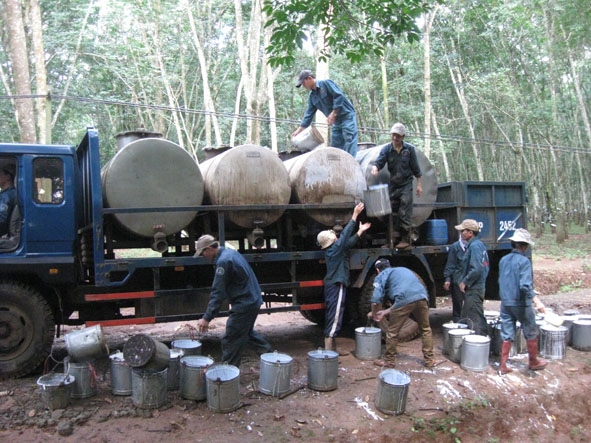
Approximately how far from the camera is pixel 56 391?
471cm

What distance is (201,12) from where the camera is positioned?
71.7ft

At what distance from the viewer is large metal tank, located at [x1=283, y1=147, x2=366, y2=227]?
6688 mm

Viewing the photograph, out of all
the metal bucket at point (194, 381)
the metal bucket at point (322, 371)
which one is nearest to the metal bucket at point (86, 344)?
the metal bucket at point (194, 381)

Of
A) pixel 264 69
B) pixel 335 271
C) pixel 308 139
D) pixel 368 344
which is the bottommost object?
pixel 368 344

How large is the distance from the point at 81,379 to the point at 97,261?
4.06ft

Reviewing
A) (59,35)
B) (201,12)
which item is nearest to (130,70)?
(59,35)

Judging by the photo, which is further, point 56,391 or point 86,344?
point 86,344

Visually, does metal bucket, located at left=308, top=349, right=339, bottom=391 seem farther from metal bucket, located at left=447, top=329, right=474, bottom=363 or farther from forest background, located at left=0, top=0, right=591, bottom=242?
forest background, located at left=0, top=0, right=591, bottom=242

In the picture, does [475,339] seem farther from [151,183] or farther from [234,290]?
[151,183]

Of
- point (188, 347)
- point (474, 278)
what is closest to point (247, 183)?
Answer: point (188, 347)

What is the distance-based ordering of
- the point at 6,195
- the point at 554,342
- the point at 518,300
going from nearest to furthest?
the point at 6,195
the point at 518,300
the point at 554,342

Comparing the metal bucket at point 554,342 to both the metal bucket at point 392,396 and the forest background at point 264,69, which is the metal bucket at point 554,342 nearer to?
the metal bucket at point 392,396

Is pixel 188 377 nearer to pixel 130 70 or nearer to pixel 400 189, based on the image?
pixel 400 189

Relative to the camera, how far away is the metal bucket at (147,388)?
4777 mm
